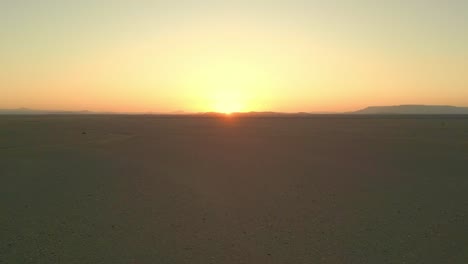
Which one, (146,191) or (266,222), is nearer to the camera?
(266,222)

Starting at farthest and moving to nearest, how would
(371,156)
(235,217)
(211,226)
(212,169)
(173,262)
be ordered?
(371,156) → (212,169) → (235,217) → (211,226) → (173,262)

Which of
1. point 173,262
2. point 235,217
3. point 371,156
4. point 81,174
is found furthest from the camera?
point 371,156

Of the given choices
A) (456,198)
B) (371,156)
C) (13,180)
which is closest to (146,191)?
(13,180)

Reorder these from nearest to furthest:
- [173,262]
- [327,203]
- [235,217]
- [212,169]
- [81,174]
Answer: [173,262] < [235,217] < [327,203] < [81,174] < [212,169]

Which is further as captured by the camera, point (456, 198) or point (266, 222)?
point (456, 198)

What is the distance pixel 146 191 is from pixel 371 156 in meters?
11.8

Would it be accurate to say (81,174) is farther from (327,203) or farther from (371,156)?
(371,156)

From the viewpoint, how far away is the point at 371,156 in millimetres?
18609

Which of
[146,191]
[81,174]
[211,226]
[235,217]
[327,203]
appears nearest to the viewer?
[211,226]

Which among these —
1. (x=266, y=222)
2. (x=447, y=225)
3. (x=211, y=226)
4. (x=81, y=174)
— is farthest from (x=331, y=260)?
(x=81, y=174)

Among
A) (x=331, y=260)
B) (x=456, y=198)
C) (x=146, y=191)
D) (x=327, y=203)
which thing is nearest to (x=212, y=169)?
(x=146, y=191)

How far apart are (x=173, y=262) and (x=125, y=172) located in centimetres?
875

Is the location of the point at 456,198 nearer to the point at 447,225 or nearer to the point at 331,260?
the point at 447,225

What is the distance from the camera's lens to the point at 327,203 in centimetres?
955
